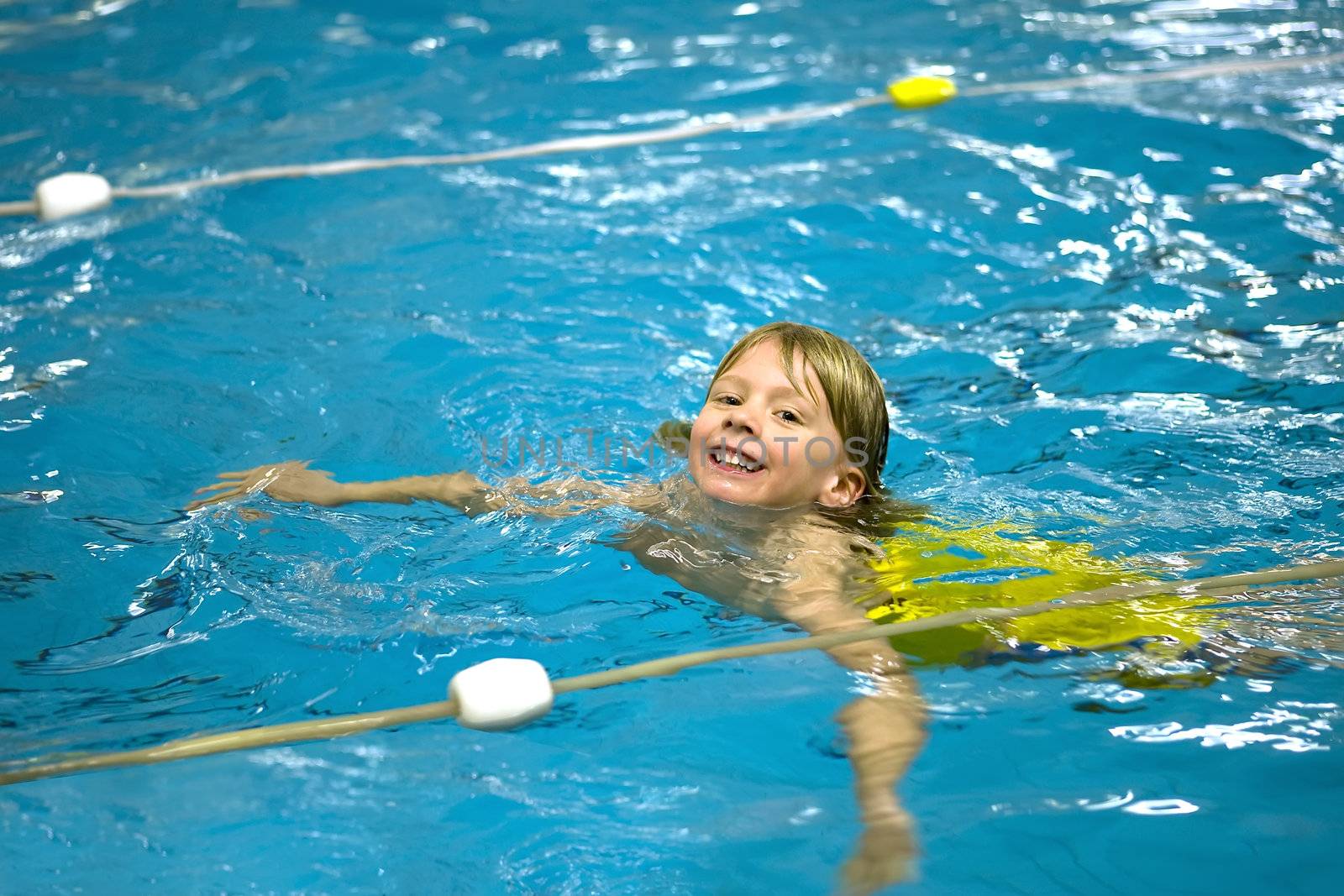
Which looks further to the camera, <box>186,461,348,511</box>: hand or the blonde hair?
<box>186,461,348,511</box>: hand

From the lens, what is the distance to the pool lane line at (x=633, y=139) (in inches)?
189

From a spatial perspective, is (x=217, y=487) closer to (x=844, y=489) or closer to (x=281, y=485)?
(x=281, y=485)

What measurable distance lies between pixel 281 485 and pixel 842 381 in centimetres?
145

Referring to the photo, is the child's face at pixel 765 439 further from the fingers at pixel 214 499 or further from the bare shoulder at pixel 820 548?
the fingers at pixel 214 499

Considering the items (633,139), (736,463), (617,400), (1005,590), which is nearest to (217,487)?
(617,400)

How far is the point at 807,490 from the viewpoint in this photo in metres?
3.12

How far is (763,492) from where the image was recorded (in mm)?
3033

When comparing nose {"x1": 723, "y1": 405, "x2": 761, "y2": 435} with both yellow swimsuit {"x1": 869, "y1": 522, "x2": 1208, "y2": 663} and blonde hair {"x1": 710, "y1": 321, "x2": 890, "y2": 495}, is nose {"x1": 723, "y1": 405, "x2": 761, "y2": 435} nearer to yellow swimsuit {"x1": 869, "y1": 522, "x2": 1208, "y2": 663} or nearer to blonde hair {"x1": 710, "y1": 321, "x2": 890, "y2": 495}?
blonde hair {"x1": 710, "y1": 321, "x2": 890, "y2": 495}

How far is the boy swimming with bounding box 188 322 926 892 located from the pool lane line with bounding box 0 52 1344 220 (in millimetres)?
2008

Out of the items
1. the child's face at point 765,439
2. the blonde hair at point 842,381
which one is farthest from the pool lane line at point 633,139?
the child's face at point 765,439

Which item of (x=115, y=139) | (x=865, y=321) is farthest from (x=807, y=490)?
(x=115, y=139)

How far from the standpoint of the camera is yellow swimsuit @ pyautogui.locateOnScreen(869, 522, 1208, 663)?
268cm

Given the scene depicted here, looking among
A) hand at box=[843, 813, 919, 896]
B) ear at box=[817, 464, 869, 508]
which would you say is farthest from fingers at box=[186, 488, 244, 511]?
hand at box=[843, 813, 919, 896]

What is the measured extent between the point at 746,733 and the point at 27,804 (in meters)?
1.30
